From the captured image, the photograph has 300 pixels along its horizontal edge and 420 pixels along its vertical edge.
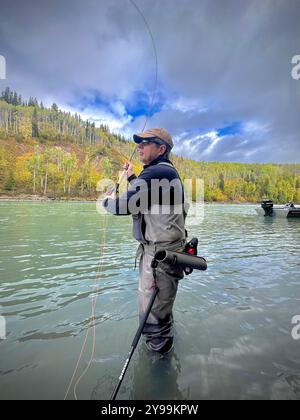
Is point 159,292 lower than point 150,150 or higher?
lower

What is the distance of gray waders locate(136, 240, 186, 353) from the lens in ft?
11.1

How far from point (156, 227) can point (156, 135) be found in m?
1.33

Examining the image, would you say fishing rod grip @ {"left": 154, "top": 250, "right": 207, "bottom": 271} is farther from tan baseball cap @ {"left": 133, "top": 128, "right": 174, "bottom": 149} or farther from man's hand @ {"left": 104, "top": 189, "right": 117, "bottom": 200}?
tan baseball cap @ {"left": 133, "top": 128, "right": 174, "bottom": 149}

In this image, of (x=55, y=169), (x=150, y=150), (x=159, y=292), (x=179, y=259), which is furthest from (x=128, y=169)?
(x=55, y=169)

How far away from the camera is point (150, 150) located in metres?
3.71

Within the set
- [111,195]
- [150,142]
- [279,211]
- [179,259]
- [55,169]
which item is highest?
[55,169]

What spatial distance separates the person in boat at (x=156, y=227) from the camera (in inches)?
134

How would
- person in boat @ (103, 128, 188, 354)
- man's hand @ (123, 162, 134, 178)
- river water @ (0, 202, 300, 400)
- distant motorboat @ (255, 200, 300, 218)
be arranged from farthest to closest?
distant motorboat @ (255, 200, 300, 218), man's hand @ (123, 162, 134, 178), person in boat @ (103, 128, 188, 354), river water @ (0, 202, 300, 400)

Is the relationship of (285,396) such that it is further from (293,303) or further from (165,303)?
(293,303)

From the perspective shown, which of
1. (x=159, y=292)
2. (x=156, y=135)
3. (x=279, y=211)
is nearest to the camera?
(x=159, y=292)

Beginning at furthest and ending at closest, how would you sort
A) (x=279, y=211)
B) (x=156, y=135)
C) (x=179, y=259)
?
(x=279, y=211), (x=156, y=135), (x=179, y=259)

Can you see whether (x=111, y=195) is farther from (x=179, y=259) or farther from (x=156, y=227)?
(x=179, y=259)

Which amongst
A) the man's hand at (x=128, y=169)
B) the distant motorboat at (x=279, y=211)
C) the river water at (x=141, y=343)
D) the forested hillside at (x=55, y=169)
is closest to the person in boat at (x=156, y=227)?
the man's hand at (x=128, y=169)

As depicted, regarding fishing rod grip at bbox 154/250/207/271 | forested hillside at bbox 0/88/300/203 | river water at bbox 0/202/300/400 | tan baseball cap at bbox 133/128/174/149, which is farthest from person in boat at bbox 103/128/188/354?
forested hillside at bbox 0/88/300/203
